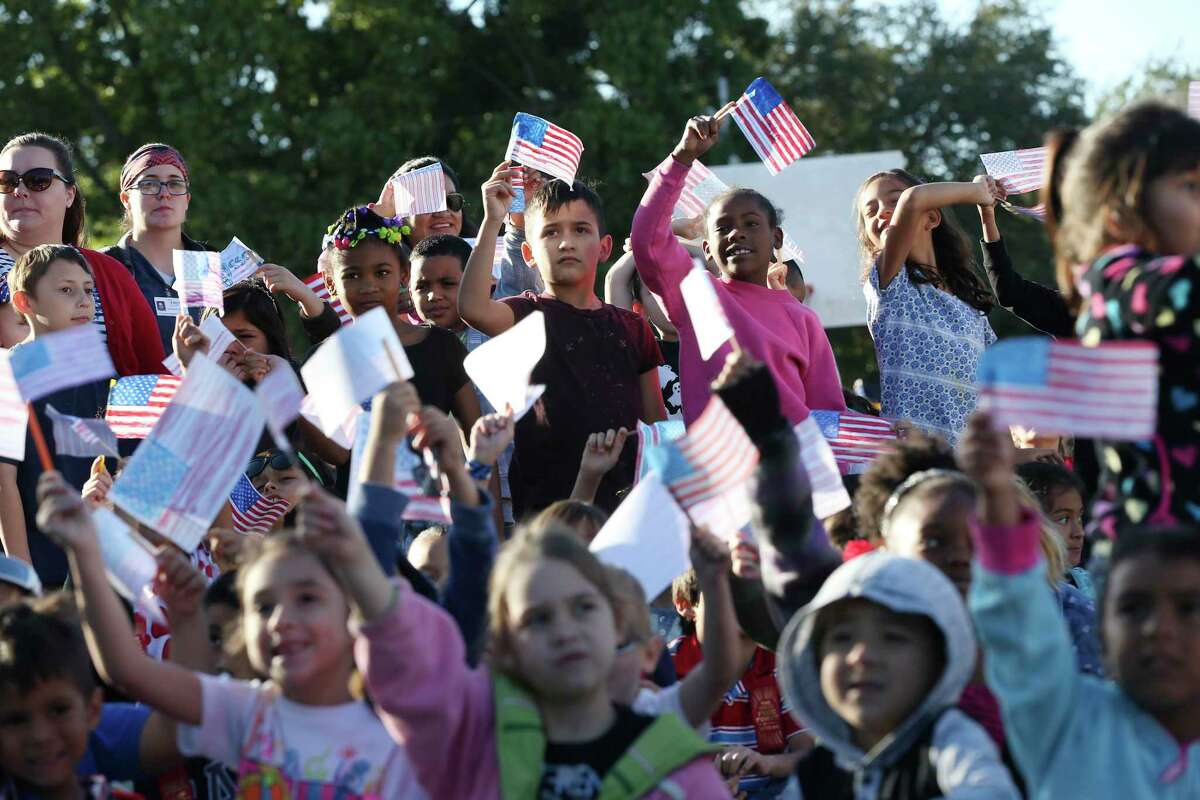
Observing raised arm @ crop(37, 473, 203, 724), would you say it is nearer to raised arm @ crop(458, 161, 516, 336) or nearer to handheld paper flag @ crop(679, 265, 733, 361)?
handheld paper flag @ crop(679, 265, 733, 361)

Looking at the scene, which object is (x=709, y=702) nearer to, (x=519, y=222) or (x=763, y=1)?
(x=519, y=222)

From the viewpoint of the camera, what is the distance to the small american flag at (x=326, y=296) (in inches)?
293

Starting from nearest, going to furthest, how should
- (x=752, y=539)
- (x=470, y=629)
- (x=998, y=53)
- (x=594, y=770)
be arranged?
(x=594, y=770)
(x=470, y=629)
(x=752, y=539)
(x=998, y=53)

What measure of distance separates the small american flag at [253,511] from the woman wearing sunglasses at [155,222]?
956mm

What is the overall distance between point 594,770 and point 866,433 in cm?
272

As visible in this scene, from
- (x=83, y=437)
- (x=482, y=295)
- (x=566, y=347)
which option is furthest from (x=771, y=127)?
(x=83, y=437)

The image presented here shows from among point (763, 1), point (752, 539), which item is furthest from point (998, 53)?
point (752, 539)

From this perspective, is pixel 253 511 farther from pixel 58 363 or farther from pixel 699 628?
pixel 58 363

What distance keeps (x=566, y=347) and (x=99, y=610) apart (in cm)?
276

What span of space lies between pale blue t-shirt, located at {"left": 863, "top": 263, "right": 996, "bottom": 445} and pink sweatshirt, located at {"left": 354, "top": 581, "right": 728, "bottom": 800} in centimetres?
315

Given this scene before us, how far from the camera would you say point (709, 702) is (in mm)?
4301

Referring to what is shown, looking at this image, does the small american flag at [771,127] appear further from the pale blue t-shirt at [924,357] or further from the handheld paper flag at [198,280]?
the handheld paper flag at [198,280]

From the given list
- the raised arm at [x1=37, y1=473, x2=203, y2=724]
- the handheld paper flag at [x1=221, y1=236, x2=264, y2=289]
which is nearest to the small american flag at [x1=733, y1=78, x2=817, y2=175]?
the handheld paper flag at [x1=221, y1=236, x2=264, y2=289]

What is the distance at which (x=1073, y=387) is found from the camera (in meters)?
3.22
